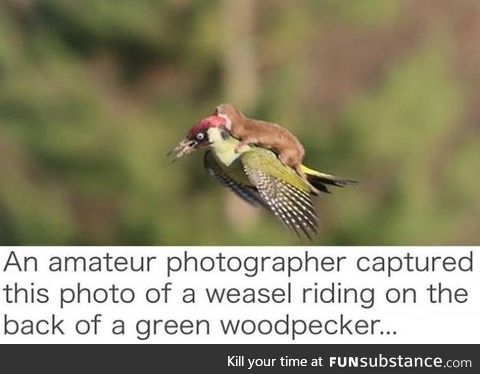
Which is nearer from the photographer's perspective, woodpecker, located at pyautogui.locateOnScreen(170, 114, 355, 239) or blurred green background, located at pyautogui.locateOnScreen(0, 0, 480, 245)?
woodpecker, located at pyautogui.locateOnScreen(170, 114, 355, 239)

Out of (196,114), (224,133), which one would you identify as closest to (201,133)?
(224,133)

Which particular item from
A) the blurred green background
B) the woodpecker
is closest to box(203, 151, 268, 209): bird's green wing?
the woodpecker

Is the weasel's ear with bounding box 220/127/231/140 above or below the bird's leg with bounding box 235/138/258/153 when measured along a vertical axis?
above

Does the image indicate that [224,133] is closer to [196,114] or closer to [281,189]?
[281,189]

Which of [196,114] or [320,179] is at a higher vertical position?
[196,114]

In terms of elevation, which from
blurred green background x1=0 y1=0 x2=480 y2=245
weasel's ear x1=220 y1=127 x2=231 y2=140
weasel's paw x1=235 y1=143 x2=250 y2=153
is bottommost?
weasel's paw x1=235 y1=143 x2=250 y2=153

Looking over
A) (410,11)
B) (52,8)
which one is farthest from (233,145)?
(410,11)

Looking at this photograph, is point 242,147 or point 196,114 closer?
point 242,147

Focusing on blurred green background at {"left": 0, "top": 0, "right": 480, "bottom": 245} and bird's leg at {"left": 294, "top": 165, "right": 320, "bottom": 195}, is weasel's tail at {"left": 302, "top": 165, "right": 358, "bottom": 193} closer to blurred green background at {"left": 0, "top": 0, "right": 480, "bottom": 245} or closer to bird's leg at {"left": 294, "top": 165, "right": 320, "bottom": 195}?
bird's leg at {"left": 294, "top": 165, "right": 320, "bottom": 195}
